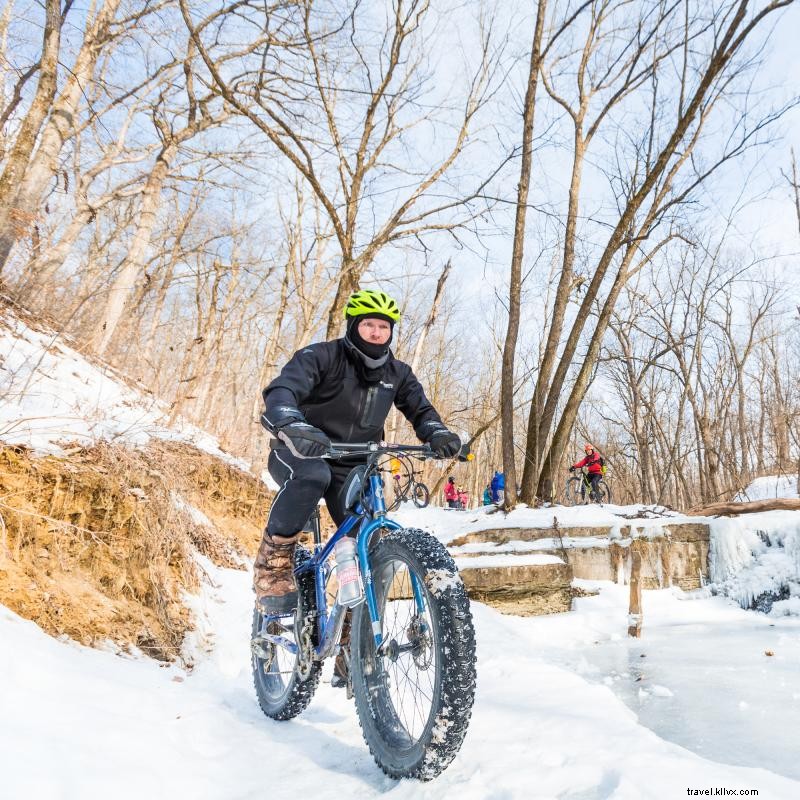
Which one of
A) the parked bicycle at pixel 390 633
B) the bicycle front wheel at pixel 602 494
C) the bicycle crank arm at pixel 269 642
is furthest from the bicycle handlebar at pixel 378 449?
the bicycle front wheel at pixel 602 494

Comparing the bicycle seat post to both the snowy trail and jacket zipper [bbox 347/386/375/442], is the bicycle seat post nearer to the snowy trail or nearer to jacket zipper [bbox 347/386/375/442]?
jacket zipper [bbox 347/386/375/442]

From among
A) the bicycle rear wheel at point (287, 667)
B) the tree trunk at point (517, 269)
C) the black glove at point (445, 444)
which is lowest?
the bicycle rear wheel at point (287, 667)

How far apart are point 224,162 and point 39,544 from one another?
1217 cm

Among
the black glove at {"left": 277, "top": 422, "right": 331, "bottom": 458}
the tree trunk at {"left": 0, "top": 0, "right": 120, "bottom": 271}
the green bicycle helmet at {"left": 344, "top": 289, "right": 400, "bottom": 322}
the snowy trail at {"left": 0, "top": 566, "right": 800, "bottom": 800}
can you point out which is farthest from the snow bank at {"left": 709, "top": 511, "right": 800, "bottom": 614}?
the tree trunk at {"left": 0, "top": 0, "right": 120, "bottom": 271}

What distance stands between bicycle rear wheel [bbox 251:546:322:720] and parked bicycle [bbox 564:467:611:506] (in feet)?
44.6

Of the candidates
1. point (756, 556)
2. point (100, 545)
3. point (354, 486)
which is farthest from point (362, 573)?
point (756, 556)

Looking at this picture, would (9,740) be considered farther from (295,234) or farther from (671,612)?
(295,234)

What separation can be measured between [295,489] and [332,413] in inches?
17.5

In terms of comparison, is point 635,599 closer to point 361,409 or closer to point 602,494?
point 361,409

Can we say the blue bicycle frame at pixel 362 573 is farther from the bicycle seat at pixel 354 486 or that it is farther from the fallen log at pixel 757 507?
the fallen log at pixel 757 507

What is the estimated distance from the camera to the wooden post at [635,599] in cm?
571

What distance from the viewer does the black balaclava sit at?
9.59ft

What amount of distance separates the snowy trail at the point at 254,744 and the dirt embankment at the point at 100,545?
275 millimetres

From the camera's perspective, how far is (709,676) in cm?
432
